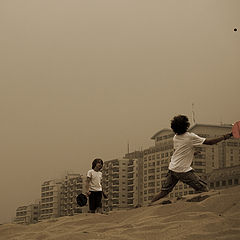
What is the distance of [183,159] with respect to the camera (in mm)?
4676

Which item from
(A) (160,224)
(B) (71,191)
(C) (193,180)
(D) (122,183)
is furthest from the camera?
(D) (122,183)

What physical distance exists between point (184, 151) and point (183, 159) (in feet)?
0.23

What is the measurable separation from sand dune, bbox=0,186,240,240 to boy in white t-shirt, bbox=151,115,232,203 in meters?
0.22

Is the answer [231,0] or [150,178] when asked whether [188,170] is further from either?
[150,178]

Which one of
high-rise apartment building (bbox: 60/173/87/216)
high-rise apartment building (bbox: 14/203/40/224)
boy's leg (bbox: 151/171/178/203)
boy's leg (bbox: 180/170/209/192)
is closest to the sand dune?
boy's leg (bbox: 151/171/178/203)

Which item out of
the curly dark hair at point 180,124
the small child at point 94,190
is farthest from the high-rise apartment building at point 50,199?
the curly dark hair at point 180,124

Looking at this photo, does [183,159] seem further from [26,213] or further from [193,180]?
[26,213]

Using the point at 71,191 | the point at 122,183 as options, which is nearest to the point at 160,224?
the point at 71,191

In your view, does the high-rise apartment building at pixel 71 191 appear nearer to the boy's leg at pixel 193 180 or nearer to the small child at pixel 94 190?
the small child at pixel 94 190

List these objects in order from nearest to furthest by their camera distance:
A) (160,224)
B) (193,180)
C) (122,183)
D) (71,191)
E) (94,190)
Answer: (160,224) < (193,180) < (94,190) < (71,191) < (122,183)

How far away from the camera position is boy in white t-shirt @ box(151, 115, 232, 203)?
462 cm

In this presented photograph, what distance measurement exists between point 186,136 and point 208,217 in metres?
1.20

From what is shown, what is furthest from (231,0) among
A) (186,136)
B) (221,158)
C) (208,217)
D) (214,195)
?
(208,217)

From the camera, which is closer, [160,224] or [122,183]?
[160,224]
